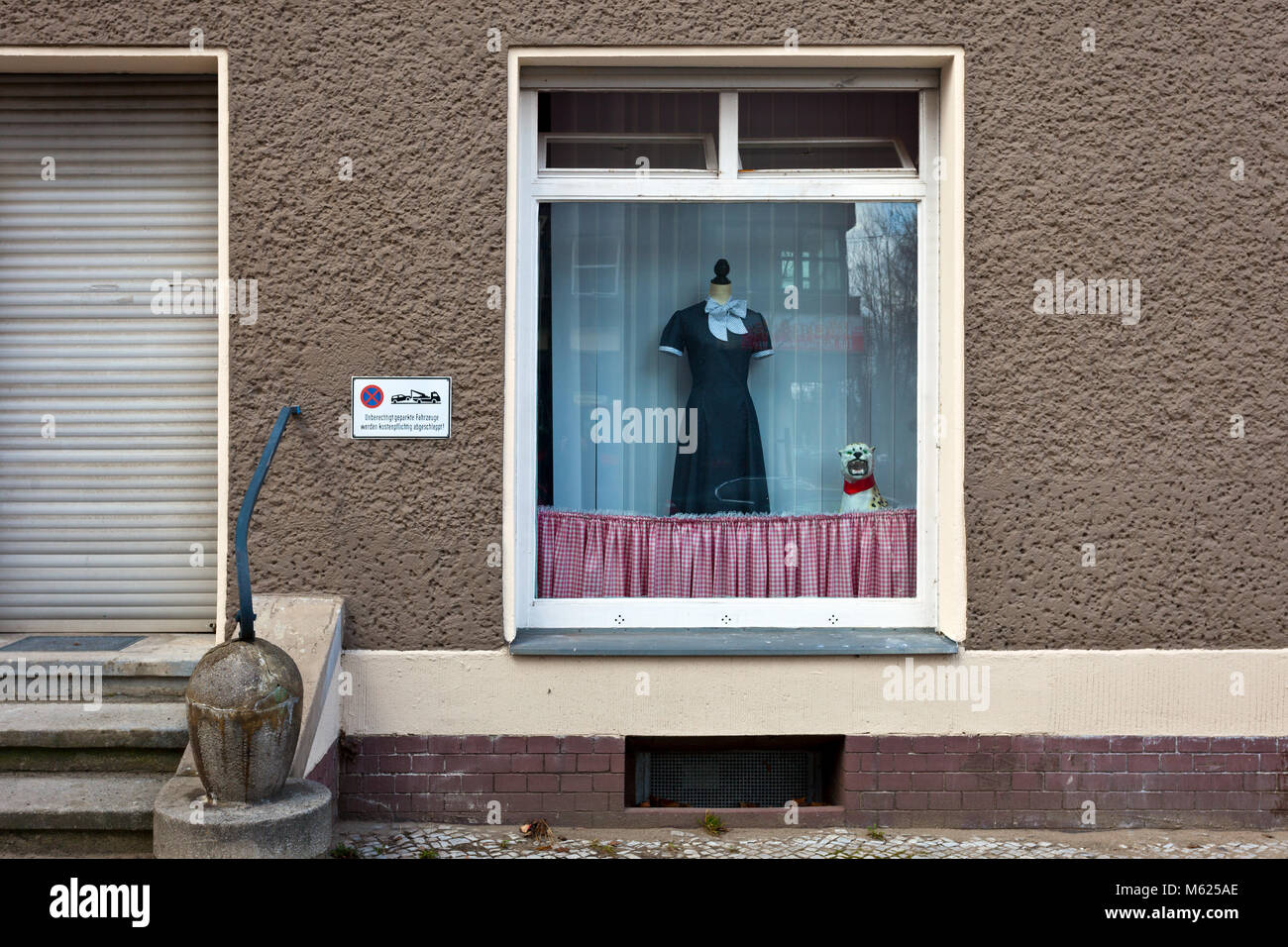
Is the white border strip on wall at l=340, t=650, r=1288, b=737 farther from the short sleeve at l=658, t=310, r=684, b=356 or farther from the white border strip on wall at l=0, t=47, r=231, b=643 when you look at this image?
the short sleeve at l=658, t=310, r=684, b=356

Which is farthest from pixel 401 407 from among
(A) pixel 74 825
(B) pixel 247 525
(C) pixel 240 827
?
(A) pixel 74 825

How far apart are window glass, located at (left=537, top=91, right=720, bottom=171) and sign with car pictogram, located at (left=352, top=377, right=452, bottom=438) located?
1.13 m

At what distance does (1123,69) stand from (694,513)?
253cm

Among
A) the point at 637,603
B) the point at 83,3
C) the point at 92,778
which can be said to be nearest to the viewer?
the point at 92,778

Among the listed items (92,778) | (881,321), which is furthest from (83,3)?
(881,321)

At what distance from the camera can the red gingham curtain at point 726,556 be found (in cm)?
530

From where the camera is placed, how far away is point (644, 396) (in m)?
5.45

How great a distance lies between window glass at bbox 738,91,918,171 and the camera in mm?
5215

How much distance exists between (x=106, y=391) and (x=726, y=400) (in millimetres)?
2707

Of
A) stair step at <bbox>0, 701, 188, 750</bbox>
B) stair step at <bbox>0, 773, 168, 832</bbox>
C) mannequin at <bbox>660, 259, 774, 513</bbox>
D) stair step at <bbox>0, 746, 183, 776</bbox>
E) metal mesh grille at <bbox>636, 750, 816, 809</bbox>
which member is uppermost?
mannequin at <bbox>660, 259, 774, 513</bbox>

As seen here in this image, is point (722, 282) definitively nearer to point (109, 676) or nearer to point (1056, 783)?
point (1056, 783)

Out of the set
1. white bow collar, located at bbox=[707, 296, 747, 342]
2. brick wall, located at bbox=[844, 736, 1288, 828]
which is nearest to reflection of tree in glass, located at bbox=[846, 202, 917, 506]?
white bow collar, located at bbox=[707, 296, 747, 342]

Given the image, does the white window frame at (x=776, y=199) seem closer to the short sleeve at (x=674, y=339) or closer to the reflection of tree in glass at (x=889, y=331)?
the reflection of tree in glass at (x=889, y=331)

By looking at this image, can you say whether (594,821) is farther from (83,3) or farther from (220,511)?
(83,3)
